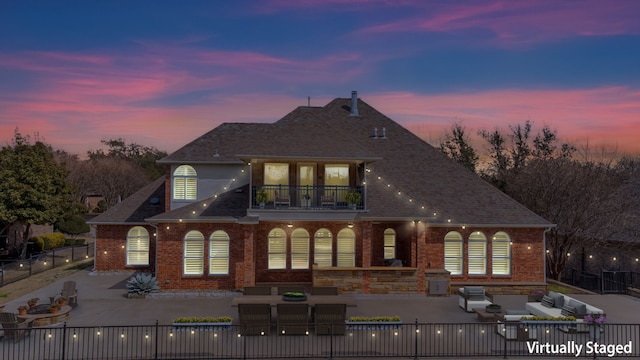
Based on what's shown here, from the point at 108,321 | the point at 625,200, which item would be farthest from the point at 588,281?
the point at 108,321

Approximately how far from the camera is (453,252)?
24.0 m

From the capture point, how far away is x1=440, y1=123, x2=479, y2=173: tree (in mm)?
47438

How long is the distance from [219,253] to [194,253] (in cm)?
111

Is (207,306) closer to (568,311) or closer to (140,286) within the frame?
(140,286)

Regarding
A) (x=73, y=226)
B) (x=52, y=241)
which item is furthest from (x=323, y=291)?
(x=73, y=226)

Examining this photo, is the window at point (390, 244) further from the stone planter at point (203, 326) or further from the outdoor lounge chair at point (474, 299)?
the stone planter at point (203, 326)

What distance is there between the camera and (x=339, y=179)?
23859mm

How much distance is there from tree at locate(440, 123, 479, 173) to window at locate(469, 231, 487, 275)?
79.7 feet

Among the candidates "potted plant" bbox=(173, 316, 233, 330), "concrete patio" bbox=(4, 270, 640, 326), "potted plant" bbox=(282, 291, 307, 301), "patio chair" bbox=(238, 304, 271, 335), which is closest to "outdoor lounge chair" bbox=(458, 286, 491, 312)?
"concrete patio" bbox=(4, 270, 640, 326)

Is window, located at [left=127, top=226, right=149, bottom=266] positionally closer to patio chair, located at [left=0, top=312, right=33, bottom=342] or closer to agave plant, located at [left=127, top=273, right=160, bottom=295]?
agave plant, located at [left=127, top=273, right=160, bottom=295]

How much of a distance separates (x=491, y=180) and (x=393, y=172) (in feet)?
67.7

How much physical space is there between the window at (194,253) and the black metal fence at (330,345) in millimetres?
6297

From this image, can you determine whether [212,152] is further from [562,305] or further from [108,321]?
[562,305]

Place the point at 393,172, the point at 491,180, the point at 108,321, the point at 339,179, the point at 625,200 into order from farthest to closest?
the point at 491,180, the point at 625,200, the point at 393,172, the point at 339,179, the point at 108,321
